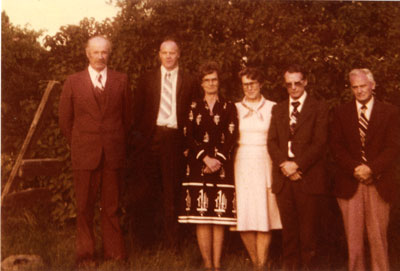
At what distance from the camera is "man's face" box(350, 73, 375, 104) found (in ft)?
17.4

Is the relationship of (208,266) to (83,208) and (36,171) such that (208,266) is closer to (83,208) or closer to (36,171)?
(83,208)

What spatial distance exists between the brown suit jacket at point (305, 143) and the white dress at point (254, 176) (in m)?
0.13

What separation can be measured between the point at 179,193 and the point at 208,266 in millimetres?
761

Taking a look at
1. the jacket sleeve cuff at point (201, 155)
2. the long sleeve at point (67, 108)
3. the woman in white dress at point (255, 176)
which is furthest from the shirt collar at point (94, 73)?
the woman in white dress at point (255, 176)

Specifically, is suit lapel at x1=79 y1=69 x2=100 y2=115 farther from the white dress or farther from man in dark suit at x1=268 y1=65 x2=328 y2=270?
man in dark suit at x1=268 y1=65 x2=328 y2=270

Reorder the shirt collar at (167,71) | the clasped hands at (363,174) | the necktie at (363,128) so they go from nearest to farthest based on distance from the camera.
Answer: the clasped hands at (363,174)
the necktie at (363,128)
the shirt collar at (167,71)

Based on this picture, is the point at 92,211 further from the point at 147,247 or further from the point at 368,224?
the point at 368,224

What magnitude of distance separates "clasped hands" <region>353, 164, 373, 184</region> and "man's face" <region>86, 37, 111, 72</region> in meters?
2.56

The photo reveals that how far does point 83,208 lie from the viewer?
17.8 feet

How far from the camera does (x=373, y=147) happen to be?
17.5 ft

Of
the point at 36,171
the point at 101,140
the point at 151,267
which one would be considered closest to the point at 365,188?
the point at 151,267

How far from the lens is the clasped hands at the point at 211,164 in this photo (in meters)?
5.39

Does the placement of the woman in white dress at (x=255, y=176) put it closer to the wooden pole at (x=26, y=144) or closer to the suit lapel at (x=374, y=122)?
the suit lapel at (x=374, y=122)

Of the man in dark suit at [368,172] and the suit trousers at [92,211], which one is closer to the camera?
the man in dark suit at [368,172]
